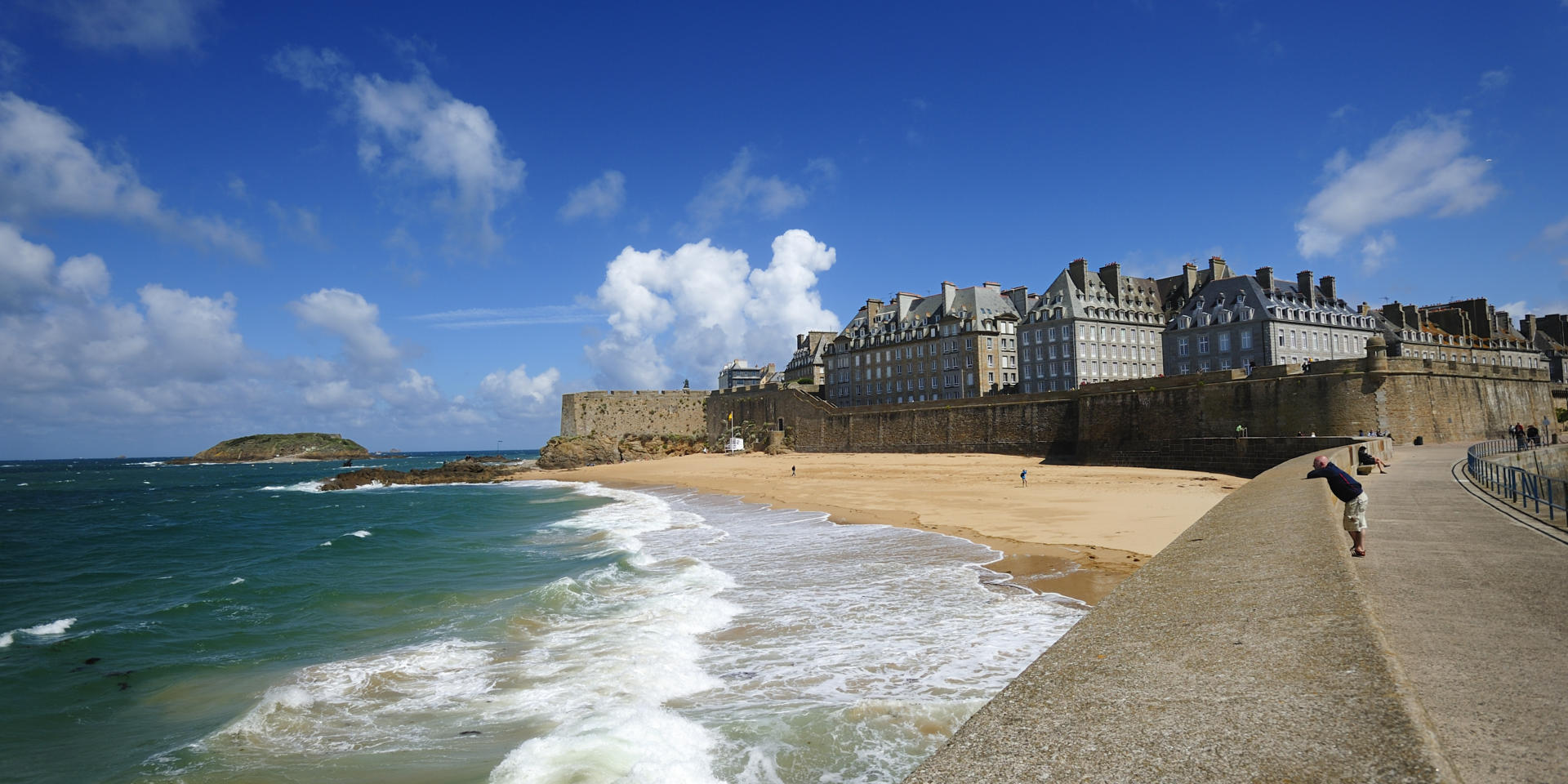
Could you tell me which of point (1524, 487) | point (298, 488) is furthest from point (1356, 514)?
point (298, 488)

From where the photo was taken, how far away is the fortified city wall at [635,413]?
233ft

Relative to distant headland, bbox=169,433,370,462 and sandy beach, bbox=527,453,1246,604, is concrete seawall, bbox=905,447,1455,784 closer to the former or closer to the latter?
→ sandy beach, bbox=527,453,1246,604

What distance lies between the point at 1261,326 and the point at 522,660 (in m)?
49.0

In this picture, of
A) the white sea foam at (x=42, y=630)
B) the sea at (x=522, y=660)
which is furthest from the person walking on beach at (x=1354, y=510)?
the white sea foam at (x=42, y=630)

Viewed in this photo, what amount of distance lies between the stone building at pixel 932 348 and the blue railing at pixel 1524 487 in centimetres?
4125

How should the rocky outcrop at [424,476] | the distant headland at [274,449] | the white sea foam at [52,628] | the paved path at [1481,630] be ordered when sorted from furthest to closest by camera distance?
the distant headland at [274,449], the rocky outcrop at [424,476], the white sea foam at [52,628], the paved path at [1481,630]

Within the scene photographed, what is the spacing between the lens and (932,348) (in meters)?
62.5

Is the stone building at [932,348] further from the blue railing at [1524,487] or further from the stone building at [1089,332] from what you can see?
the blue railing at [1524,487]

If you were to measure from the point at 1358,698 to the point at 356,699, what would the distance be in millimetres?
8950

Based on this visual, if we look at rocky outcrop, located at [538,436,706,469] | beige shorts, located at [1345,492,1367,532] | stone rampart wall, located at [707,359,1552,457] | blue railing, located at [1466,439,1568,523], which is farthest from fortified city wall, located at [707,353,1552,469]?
rocky outcrop, located at [538,436,706,469]

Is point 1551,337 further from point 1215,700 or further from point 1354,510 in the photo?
point 1215,700

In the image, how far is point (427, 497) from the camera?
42812 millimetres

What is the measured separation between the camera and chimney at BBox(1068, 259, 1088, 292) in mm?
55781

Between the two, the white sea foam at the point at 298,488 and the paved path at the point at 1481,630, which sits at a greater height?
the paved path at the point at 1481,630
